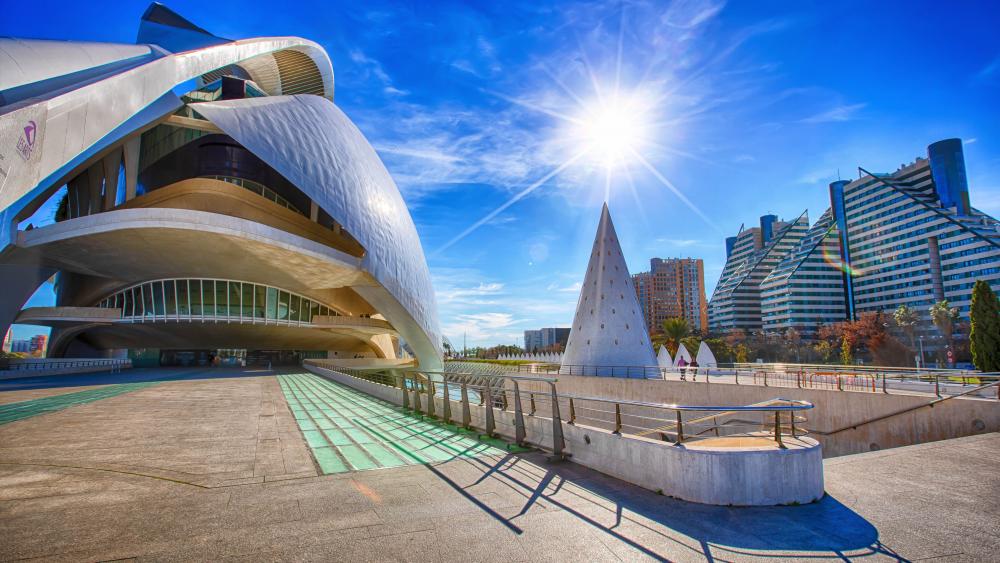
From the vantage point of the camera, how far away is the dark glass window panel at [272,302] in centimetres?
3375

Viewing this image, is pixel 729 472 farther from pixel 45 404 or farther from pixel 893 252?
pixel 893 252

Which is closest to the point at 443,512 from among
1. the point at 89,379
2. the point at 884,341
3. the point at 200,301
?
the point at 89,379

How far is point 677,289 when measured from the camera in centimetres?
14125

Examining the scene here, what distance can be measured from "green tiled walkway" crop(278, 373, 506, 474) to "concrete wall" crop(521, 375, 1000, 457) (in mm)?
6700

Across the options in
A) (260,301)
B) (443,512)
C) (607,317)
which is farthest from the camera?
(260,301)

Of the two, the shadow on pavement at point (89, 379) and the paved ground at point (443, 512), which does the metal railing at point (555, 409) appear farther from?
the shadow on pavement at point (89, 379)

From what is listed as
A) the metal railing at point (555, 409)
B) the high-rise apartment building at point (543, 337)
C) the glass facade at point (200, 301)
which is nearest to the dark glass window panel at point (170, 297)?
the glass facade at point (200, 301)

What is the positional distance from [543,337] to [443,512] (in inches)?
6345

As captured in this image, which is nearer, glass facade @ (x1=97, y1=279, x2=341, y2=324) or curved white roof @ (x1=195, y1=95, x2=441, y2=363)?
curved white roof @ (x1=195, y1=95, x2=441, y2=363)

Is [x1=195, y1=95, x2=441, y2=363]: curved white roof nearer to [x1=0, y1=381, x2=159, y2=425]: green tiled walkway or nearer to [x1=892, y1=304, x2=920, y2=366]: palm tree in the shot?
[x1=0, y1=381, x2=159, y2=425]: green tiled walkway

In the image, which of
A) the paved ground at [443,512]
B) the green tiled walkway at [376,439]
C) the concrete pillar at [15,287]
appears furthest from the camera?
the concrete pillar at [15,287]

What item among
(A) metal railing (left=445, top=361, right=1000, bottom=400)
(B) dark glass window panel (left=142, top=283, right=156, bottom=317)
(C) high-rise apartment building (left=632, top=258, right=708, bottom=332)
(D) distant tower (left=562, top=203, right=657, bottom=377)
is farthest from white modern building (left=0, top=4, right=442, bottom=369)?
(C) high-rise apartment building (left=632, top=258, right=708, bottom=332)

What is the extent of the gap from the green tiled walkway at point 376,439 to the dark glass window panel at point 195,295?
25.5 meters

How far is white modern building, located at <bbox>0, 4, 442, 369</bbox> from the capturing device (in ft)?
68.7
